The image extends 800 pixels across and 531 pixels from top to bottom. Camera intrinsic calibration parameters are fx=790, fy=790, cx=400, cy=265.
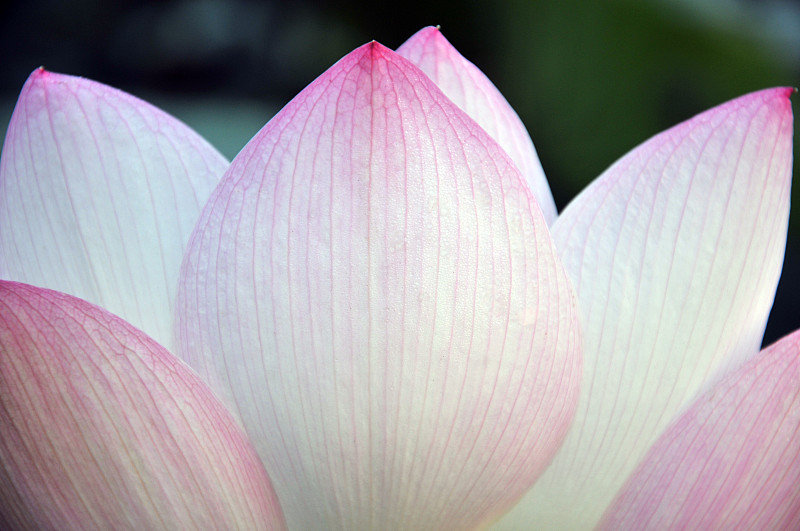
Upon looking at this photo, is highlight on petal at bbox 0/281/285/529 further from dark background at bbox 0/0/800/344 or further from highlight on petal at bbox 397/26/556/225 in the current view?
dark background at bbox 0/0/800/344

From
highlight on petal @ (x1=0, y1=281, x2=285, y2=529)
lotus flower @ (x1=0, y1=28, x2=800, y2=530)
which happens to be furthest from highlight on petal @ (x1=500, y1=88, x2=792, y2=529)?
highlight on petal @ (x1=0, y1=281, x2=285, y2=529)

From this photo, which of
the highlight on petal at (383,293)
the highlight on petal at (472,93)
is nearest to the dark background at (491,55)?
the highlight on petal at (472,93)

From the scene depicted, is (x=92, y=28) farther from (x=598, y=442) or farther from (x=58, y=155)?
(x=598, y=442)

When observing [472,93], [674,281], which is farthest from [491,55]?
[674,281]

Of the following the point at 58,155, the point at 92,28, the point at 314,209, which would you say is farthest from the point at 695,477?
the point at 92,28

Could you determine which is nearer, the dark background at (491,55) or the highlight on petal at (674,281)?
the highlight on petal at (674,281)

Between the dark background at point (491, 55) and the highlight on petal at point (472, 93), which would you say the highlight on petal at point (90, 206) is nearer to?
the highlight on petal at point (472, 93)

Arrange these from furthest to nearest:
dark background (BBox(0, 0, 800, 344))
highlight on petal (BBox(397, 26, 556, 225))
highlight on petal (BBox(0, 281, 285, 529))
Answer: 1. dark background (BBox(0, 0, 800, 344))
2. highlight on petal (BBox(397, 26, 556, 225))
3. highlight on petal (BBox(0, 281, 285, 529))
